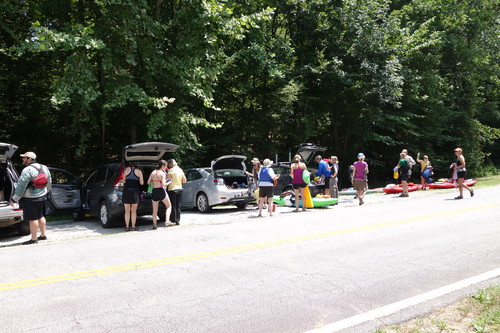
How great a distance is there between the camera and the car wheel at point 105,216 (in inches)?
422

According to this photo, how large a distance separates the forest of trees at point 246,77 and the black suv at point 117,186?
2.77m

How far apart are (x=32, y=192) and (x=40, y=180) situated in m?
0.31

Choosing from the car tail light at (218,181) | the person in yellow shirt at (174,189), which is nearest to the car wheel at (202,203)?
the car tail light at (218,181)

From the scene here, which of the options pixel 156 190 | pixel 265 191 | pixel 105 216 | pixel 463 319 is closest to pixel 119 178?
pixel 105 216

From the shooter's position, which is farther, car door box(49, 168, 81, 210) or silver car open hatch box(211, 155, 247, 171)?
silver car open hatch box(211, 155, 247, 171)

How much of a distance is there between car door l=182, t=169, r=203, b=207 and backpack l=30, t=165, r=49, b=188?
19.7ft

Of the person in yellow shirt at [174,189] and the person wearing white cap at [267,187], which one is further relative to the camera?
the person wearing white cap at [267,187]

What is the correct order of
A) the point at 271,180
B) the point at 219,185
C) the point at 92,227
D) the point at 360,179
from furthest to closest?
the point at 360,179, the point at 219,185, the point at 271,180, the point at 92,227

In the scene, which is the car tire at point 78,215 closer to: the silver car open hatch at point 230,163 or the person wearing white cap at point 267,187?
the silver car open hatch at point 230,163

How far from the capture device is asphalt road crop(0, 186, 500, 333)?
13.3 feet

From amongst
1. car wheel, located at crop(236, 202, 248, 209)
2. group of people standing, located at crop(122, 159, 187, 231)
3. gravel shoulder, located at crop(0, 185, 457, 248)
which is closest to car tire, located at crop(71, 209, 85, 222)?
gravel shoulder, located at crop(0, 185, 457, 248)

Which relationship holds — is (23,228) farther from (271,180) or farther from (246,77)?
(246,77)

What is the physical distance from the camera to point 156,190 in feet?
34.7

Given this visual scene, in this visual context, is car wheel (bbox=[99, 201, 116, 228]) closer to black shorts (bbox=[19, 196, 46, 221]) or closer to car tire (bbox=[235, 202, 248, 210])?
black shorts (bbox=[19, 196, 46, 221])
